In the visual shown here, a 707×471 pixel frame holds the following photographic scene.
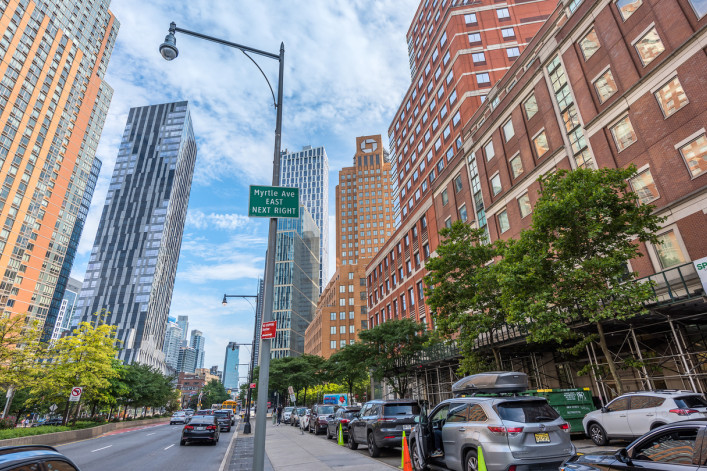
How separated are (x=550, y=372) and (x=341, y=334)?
76.6 m

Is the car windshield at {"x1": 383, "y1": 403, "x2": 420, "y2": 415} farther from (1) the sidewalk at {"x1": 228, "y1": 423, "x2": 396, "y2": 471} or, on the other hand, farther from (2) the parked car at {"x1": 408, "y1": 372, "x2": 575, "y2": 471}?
(2) the parked car at {"x1": 408, "y1": 372, "x2": 575, "y2": 471}

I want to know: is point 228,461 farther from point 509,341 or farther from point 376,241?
point 376,241

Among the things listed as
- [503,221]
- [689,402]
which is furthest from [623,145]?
[689,402]

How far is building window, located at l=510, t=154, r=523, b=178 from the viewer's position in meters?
27.7

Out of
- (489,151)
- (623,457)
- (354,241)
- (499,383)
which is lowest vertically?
(623,457)

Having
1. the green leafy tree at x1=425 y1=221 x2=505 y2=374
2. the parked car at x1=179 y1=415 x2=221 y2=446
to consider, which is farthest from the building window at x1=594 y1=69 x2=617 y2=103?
the parked car at x1=179 y1=415 x2=221 y2=446

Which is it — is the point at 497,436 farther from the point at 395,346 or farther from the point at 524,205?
the point at 395,346

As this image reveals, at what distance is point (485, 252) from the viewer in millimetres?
21172

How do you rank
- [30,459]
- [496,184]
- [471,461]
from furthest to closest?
1. [496,184]
2. [471,461]
3. [30,459]

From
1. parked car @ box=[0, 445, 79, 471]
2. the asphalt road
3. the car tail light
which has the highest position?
parked car @ box=[0, 445, 79, 471]

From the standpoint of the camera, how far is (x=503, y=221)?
94.6 ft

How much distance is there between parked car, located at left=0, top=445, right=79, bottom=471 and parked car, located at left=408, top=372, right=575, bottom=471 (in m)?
6.46

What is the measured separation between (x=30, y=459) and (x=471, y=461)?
723 cm

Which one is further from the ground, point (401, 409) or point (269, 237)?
point (269, 237)
